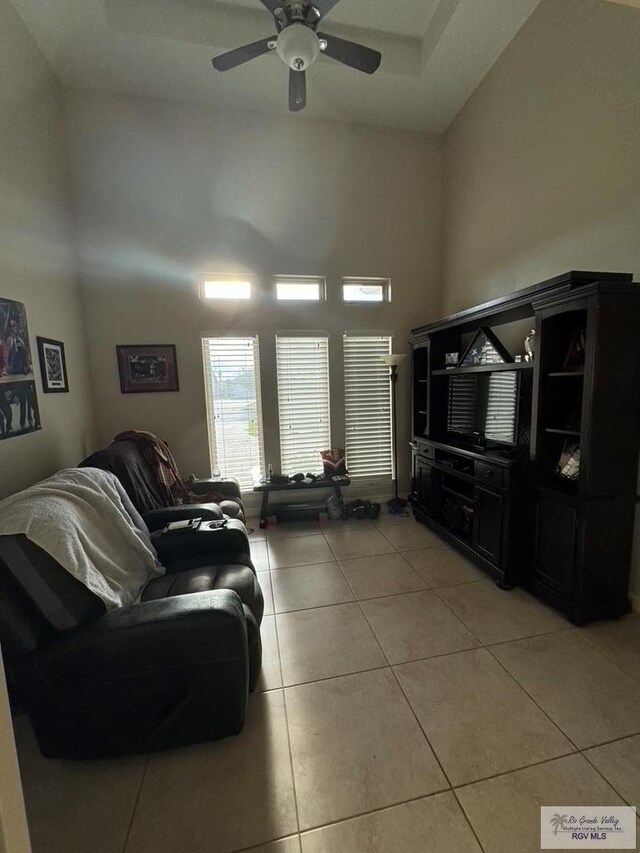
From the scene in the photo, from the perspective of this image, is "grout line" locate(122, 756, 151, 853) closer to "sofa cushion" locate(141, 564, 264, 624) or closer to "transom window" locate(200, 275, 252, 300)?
"sofa cushion" locate(141, 564, 264, 624)

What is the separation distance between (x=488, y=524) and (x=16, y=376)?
3144mm

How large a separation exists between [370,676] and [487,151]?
411 centimetres

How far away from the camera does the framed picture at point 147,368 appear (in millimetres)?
3309

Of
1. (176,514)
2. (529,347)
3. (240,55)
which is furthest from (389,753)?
(240,55)

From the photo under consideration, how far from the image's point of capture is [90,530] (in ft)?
5.19

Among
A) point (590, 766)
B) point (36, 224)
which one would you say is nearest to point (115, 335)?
point (36, 224)

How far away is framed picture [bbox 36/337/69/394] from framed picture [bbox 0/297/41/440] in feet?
0.61

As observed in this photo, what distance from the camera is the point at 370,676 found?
1.73m

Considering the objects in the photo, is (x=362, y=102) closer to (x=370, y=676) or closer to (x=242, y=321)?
(x=242, y=321)

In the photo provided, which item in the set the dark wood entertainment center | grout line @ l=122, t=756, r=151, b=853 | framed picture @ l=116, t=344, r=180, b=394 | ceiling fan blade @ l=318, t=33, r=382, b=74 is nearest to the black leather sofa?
framed picture @ l=116, t=344, r=180, b=394

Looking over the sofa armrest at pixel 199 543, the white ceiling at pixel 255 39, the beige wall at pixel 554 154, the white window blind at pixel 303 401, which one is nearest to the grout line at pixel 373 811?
the sofa armrest at pixel 199 543

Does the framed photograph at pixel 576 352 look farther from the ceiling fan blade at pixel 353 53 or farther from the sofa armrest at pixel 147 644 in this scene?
the sofa armrest at pixel 147 644

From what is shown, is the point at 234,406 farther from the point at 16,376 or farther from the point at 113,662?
the point at 113,662

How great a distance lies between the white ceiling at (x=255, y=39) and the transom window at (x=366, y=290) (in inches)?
60.5
